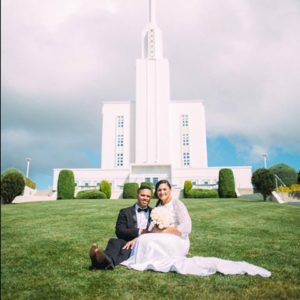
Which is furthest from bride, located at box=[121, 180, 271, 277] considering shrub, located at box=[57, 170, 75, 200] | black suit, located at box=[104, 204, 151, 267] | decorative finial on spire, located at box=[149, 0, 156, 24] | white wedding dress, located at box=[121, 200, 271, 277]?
decorative finial on spire, located at box=[149, 0, 156, 24]

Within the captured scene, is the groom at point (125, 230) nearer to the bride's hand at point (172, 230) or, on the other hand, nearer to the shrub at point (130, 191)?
the bride's hand at point (172, 230)

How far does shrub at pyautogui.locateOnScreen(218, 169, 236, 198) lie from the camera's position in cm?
2925

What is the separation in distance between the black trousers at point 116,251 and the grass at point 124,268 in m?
0.21

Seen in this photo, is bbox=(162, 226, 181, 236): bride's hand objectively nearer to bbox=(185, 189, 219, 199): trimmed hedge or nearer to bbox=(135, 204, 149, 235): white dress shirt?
bbox=(135, 204, 149, 235): white dress shirt

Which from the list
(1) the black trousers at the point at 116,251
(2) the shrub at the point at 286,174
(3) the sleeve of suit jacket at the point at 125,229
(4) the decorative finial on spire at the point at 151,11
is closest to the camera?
(1) the black trousers at the point at 116,251

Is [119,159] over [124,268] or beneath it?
over

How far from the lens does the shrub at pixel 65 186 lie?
2938 centimetres

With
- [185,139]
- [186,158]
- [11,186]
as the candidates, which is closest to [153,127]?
[185,139]

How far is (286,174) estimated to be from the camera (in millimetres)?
54188

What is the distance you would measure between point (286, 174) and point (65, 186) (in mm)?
39449

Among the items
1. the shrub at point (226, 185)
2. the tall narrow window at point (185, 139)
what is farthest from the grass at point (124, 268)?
the tall narrow window at point (185, 139)

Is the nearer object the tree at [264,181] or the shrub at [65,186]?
the tree at [264,181]

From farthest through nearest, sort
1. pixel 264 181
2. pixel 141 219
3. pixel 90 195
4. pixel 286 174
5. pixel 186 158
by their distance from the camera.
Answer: pixel 286 174 → pixel 186 158 → pixel 90 195 → pixel 264 181 → pixel 141 219

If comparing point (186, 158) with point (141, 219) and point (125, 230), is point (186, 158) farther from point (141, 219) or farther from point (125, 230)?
point (125, 230)
